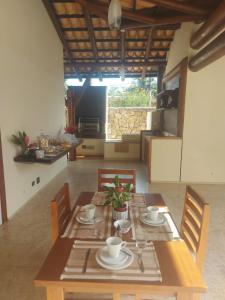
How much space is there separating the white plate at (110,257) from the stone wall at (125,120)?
701cm

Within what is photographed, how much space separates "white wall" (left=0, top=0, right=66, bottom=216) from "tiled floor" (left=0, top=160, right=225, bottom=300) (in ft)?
0.92

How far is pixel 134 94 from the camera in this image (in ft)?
26.4

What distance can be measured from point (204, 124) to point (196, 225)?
3234 millimetres

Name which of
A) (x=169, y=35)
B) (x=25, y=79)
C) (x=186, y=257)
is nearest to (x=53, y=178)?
(x=25, y=79)

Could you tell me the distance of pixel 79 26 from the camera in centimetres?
518

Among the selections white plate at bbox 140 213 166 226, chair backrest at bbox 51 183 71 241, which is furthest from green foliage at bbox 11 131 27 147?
white plate at bbox 140 213 166 226

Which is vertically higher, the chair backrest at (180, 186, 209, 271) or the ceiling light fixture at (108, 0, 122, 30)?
the ceiling light fixture at (108, 0, 122, 30)

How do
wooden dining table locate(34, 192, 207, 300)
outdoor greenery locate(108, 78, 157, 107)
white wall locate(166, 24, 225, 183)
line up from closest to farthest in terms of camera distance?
wooden dining table locate(34, 192, 207, 300)
white wall locate(166, 24, 225, 183)
outdoor greenery locate(108, 78, 157, 107)

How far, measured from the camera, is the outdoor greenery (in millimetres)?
7879

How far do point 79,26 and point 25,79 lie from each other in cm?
254

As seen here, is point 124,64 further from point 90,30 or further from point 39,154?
point 39,154

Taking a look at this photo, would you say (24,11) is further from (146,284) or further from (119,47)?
(146,284)

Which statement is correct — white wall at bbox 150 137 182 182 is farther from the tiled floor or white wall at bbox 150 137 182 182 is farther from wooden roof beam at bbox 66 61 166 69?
wooden roof beam at bbox 66 61 166 69

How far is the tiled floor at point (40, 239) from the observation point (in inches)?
70.6
